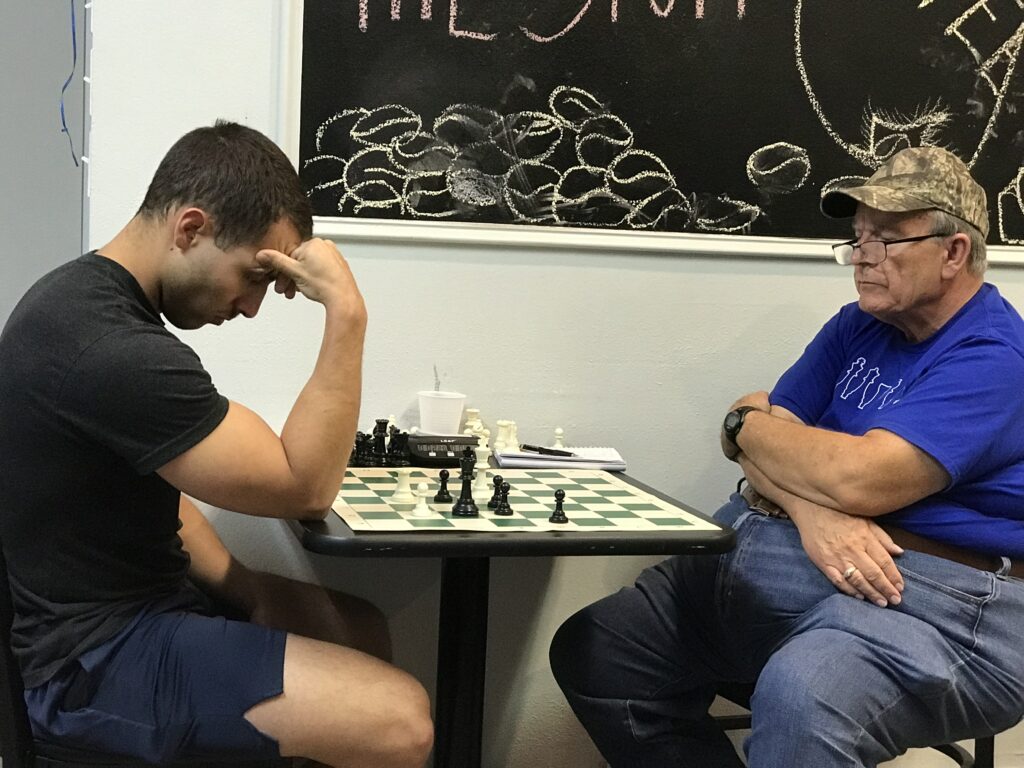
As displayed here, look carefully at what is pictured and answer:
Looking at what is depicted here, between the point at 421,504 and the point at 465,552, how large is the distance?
19cm

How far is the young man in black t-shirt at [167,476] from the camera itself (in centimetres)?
152

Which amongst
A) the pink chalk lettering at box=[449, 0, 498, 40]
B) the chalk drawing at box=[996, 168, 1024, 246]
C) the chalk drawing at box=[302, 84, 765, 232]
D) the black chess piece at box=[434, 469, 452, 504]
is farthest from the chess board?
the chalk drawing at box=[996, 168, 1024, 246]

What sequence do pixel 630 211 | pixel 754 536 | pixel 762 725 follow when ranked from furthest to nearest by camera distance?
pixel 630 211
pixel 754 536
pixel 762 725

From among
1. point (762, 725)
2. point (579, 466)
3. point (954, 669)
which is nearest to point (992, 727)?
point (954, 669)

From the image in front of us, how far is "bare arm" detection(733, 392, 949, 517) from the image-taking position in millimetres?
1952

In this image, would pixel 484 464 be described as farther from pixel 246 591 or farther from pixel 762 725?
pixel 762 725

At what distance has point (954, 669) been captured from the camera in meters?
1.88

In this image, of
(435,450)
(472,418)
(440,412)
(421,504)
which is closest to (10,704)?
(421,504)

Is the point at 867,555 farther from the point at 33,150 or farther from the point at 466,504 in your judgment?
the point at 33,150

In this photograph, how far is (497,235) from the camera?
2471 millimetres

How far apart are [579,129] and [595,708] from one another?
1.26m

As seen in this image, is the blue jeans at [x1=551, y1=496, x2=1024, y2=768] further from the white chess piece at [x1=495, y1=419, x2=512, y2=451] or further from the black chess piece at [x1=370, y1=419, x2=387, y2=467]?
the black chess piece at [x1=370, y1=419, x2=387, y2=467]

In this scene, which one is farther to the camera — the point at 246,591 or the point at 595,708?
the point at 595,708

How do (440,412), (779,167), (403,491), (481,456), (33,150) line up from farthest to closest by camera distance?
1. (33,150)
2. (779,167)
3. (440,412)
4. (481,456)
5. (403,491)
